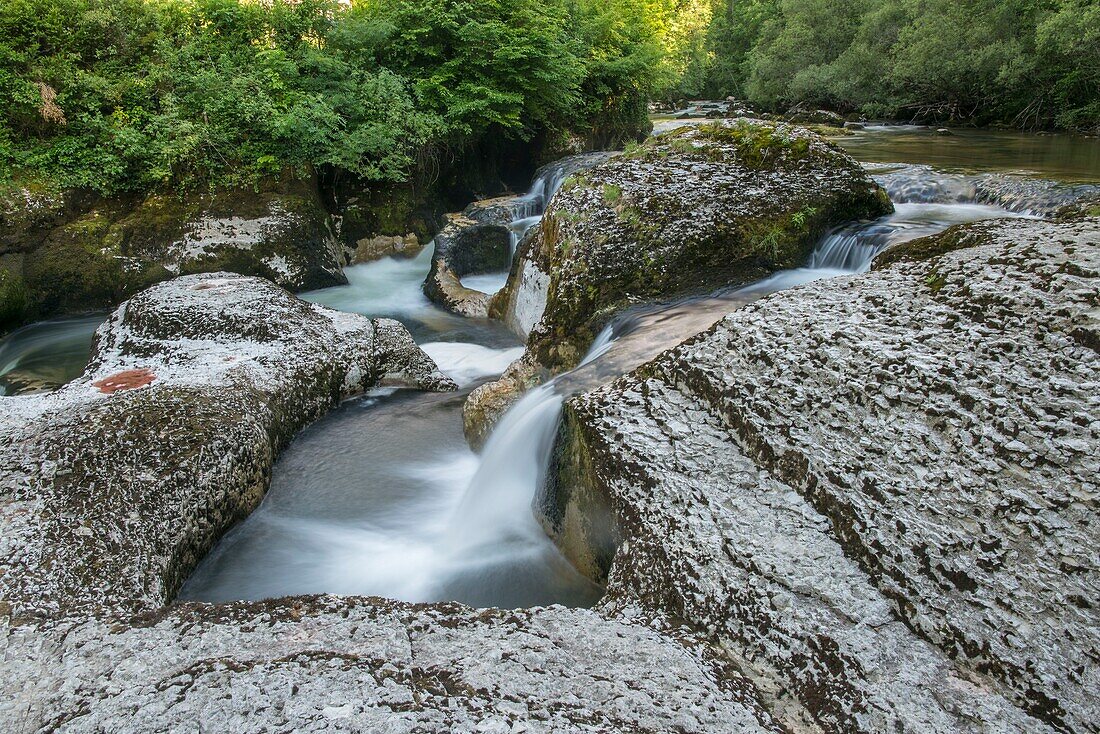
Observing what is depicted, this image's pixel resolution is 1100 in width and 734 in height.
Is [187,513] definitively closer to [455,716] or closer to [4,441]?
[4,441]

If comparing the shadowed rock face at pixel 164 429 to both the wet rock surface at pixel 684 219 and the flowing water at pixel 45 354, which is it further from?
the wet rock surface at pixel 684 219

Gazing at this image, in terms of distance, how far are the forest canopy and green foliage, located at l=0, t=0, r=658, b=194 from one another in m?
0.03

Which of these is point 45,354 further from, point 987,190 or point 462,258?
point 987,190

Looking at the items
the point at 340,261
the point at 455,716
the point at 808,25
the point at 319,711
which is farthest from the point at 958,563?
the point at 808,25

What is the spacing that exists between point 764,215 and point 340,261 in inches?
309

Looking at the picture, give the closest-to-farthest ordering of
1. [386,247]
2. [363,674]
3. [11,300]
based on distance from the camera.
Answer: [363,674]
[11,300]
[386,247]

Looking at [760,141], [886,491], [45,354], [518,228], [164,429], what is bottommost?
[45,354]

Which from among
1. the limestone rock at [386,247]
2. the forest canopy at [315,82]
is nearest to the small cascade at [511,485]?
the limestone rock at [386,247]

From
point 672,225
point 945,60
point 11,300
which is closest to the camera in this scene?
point 672,225

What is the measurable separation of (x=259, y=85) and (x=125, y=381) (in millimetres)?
7999

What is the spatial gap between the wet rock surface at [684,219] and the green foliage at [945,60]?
16.5 m

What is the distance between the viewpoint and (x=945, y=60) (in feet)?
74.1

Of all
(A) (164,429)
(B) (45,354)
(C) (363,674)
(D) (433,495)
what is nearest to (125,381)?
(A) (164,429)

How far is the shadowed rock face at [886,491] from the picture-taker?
2.16 metres
